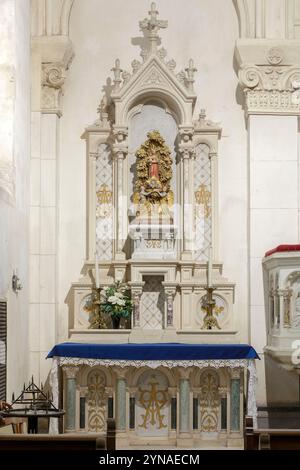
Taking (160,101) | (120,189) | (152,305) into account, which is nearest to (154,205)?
(120,189)

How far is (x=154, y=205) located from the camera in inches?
450

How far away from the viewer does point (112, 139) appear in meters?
11.6

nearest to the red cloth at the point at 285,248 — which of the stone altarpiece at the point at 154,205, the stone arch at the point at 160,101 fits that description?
the stone altarpiece at the point at 154,205

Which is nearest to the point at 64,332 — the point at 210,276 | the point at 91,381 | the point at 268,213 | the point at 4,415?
the point at 91,381

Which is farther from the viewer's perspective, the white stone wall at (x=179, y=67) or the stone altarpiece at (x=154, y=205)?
the white stone wall at (x=179, y=67)

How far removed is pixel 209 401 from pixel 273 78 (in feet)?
13.2

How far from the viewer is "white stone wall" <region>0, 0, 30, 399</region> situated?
984 cm

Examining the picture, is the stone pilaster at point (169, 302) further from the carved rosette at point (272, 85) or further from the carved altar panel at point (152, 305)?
the carved rosette at point (272, 85)

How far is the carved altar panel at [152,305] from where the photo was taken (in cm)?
1139

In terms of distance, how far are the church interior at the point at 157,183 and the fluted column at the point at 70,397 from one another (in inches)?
7.0

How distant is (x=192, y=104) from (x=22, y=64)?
85.4 inches

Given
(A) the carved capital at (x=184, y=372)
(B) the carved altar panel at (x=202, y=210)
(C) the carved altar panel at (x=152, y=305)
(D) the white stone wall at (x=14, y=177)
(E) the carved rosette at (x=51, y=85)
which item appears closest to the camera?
(D) the white stone wall at (x=14, y=177)

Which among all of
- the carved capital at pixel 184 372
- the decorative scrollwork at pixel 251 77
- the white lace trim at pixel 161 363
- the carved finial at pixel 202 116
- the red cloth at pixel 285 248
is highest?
the decorative scrollwork at pixel 251 77

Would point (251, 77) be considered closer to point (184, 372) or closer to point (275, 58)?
point (275, 58)
